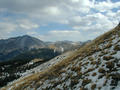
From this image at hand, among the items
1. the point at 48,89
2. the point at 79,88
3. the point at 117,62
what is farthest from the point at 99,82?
the point at 48,89

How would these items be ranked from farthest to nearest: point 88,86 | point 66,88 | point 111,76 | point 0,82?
1. point 0,82
2. point 66,88
3. point 88,86
4. point 111,76

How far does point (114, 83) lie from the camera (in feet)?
37.1

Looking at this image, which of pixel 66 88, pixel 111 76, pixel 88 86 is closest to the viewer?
pixel 111 76

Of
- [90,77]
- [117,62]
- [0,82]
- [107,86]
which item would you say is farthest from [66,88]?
[0,82]

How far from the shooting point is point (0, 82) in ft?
403

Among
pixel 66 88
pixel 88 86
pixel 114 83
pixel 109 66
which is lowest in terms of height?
pixel 66 88

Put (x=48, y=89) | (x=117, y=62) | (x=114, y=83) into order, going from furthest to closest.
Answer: (x=48, y=89), (x=117, y=62), (x=114, y=83)

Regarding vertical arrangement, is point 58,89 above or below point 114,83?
below

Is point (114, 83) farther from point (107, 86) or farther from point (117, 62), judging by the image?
point (117, 62)

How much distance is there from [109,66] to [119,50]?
4385mm

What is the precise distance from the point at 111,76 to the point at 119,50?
6514 mm

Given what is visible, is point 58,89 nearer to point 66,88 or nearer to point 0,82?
point 66,88

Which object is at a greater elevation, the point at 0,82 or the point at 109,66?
the point at 109,66

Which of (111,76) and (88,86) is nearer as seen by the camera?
(111,76)
